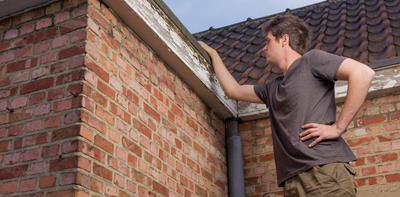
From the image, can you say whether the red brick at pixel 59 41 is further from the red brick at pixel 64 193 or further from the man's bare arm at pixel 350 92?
the man's bare arm at pixel 350 92

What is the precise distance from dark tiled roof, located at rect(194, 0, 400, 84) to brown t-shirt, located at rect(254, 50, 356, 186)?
1726 mm

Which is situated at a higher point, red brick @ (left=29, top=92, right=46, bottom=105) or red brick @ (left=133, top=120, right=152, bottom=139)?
red brick @ (left=29, top=92, right=46, bottom=105)

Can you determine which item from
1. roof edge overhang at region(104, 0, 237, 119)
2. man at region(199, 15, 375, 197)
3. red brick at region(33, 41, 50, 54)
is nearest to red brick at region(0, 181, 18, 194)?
red brick at region(33, 41, 50, 54)

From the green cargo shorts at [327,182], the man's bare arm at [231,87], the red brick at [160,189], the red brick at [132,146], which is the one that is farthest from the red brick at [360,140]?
the red brick at [132,146]

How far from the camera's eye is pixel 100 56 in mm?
3297

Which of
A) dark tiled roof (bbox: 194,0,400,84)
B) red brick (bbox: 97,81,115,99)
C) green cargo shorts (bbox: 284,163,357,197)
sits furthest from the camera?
dark tiled roof (bbox: 194,0,400,84)

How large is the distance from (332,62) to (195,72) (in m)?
1.48

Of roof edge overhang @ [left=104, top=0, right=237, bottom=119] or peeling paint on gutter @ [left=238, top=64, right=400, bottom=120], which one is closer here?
roof edge overhang @ [left=104, top=0, right=237, bottom=119]

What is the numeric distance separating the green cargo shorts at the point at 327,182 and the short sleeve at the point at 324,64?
0.52 metres

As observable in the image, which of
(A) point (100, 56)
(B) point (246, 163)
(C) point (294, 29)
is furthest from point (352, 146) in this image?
(A) point (100, 56)

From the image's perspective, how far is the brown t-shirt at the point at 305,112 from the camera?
2918mm

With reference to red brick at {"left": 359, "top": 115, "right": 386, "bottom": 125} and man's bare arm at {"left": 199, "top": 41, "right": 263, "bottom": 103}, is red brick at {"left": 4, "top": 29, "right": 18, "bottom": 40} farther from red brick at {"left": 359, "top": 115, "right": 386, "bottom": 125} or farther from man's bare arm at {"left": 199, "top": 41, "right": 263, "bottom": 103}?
red brick at {"left": 359, "top": 115, "right": 386, "bottom": 125}

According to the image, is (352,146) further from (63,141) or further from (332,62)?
(63,141)

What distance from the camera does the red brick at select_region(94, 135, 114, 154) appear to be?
3.07 m
